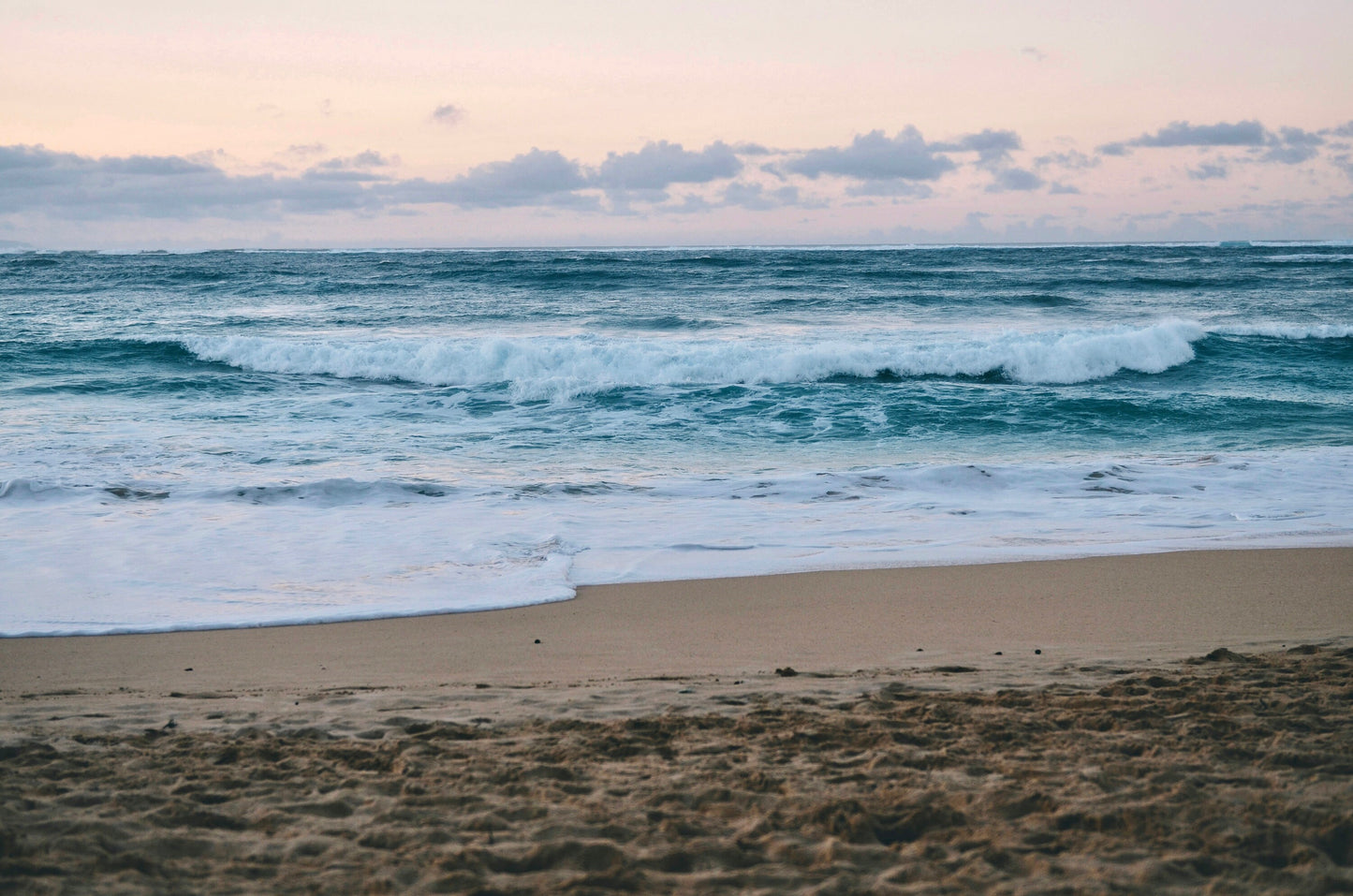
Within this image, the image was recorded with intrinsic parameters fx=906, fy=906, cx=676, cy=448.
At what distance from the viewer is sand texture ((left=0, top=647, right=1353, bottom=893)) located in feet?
8.02

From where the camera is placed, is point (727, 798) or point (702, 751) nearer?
point (727, 798)

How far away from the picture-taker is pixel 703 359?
17.0m

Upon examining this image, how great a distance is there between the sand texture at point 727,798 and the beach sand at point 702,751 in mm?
12

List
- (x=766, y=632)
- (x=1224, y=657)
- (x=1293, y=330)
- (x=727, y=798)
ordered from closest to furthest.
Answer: (x=727, y=798), (x=1224, y=657), (x=766, y=632), (x=1293, y=330)

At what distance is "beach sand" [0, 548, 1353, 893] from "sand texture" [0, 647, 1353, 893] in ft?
0.04

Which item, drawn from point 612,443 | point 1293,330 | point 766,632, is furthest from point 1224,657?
point 1293,330

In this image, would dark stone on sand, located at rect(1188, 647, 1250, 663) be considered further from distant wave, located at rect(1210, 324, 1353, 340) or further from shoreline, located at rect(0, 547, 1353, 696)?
distant wave, located at rect(1210, 324, 1353, 340)

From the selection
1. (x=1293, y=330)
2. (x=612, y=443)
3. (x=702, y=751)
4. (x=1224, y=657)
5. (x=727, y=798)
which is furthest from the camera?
(x=1293, y=330)

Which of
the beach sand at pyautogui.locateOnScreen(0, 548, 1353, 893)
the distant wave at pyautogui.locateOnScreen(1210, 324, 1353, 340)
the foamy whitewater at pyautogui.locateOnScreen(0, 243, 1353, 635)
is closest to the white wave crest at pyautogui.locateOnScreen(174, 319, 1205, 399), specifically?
the foamy whitewater at pyautogui.locateOnScreen(0, 243, 1353, 635)

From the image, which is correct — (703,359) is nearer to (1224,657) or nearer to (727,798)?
(1224,657)

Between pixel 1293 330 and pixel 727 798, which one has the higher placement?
pixel 1293 330

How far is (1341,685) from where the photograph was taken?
3.82 meters

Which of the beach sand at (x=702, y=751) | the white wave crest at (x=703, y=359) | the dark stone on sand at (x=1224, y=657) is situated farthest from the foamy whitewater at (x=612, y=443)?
the dark stone on sand at (x=1224, y=657)

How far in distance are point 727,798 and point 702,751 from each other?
419 mm
